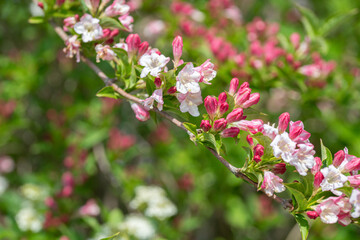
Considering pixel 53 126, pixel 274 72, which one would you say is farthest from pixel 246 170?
pixel 53 126

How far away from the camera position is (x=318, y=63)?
2.45 m

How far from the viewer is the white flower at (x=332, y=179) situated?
1.16 metres

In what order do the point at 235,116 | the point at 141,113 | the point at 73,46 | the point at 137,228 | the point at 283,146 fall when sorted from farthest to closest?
the point at 137,228 → the point at 73,46 → the point at 141,113 → the point at 235,116 → the point at 283,146

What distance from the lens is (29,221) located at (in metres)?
2.36

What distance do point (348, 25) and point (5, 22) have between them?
3603 mm

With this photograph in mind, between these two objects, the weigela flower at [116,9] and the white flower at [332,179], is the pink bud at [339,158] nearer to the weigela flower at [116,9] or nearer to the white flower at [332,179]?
the white flower at [332,179]

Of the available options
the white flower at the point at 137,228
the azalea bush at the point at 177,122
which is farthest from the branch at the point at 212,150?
the white flower at the point at 137,228

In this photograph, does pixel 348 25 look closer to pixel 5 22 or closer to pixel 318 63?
pixel 318 63

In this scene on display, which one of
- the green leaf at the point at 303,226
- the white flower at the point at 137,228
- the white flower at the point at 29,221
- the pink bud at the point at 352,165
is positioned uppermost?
the pink bud at the point at 352,165

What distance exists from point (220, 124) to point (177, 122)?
15 centimetres

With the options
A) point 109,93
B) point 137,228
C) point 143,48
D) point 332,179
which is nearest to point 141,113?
point 109,93

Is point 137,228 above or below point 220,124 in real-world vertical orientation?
below

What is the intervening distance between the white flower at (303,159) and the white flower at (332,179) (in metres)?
0.06

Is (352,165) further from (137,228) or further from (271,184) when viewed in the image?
(137,228)
